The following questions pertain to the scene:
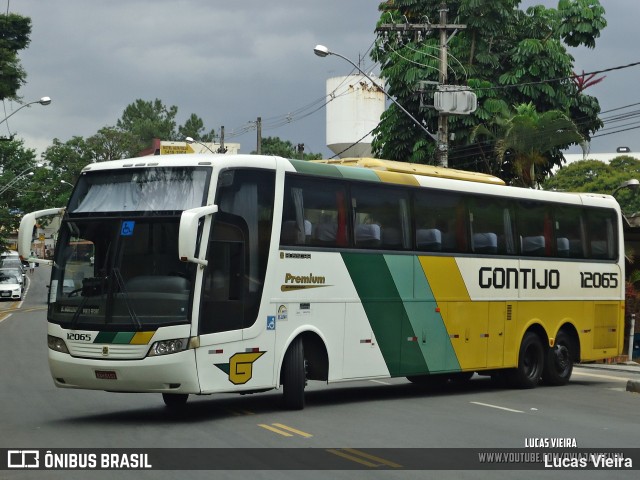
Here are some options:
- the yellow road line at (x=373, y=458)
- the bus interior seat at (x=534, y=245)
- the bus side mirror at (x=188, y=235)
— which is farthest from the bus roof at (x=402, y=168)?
the yellow road line at (x=373, y=458)

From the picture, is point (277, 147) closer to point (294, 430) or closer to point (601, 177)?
point (601, 177)

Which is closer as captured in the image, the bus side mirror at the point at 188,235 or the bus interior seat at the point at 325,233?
the bus side mirror at the point at 188,235

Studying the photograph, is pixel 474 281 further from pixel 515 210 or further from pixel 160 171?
pixel 160 171

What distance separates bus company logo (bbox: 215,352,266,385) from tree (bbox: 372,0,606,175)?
27.8 meters

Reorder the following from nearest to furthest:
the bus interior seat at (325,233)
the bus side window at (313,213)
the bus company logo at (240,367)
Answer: the bus company logo at (240,367) < the bus side window at (313,213) < the bus interior seat at (325,233)

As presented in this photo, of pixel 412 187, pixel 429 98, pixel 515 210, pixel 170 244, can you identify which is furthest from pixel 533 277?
pixel 429 98

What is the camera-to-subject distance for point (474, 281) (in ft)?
64.3

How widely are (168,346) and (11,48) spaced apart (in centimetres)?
3465

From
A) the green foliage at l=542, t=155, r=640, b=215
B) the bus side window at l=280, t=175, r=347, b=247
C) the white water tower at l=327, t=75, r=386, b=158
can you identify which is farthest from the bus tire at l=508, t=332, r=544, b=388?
the green foliage at l=542, t=155, r=640, b=215

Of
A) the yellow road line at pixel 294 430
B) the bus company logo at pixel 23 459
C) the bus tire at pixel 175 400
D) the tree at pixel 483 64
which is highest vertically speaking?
the tree at pixel 483 64

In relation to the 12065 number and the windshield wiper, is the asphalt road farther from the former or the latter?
the 12065 number

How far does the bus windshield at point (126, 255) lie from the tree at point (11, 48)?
1220 inches

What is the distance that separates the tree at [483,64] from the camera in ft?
138

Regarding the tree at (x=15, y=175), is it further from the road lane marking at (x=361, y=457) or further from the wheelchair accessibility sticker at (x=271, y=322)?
the road lane marking at (x=361, y=457)
